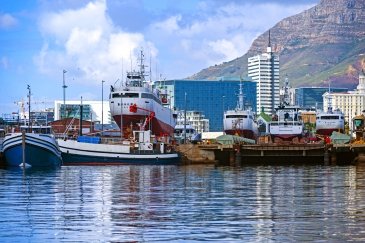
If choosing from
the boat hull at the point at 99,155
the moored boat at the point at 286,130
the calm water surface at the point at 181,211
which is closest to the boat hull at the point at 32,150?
the boat hull at the point at 99,155

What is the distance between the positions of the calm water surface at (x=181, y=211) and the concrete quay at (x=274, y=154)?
153ft

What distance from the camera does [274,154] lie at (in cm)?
11162

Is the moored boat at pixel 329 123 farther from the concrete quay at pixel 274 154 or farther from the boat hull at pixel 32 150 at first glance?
the boat hull at pixel 32 150

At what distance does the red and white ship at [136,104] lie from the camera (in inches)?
5837

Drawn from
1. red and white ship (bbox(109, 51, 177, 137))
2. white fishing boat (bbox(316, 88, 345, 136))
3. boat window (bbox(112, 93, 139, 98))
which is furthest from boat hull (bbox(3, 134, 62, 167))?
white fishing boat (bbox(316, 88, 345, 136))

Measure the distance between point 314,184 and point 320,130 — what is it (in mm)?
103964

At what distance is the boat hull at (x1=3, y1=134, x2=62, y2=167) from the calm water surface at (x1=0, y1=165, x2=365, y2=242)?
27.2 m

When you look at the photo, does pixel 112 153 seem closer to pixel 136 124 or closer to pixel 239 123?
pixel 136 124

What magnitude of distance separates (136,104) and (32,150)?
59507mm

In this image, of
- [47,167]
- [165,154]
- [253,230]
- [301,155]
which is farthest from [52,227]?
[301,155]

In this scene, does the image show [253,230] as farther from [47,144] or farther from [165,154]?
[165,154]

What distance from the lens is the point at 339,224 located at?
33.6 meters

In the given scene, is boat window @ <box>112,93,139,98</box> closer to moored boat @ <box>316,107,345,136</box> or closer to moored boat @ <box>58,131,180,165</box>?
moored boat @ <box>316,107,345,136</box>

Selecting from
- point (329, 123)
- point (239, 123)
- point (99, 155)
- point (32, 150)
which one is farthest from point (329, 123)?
point (32, 150)
